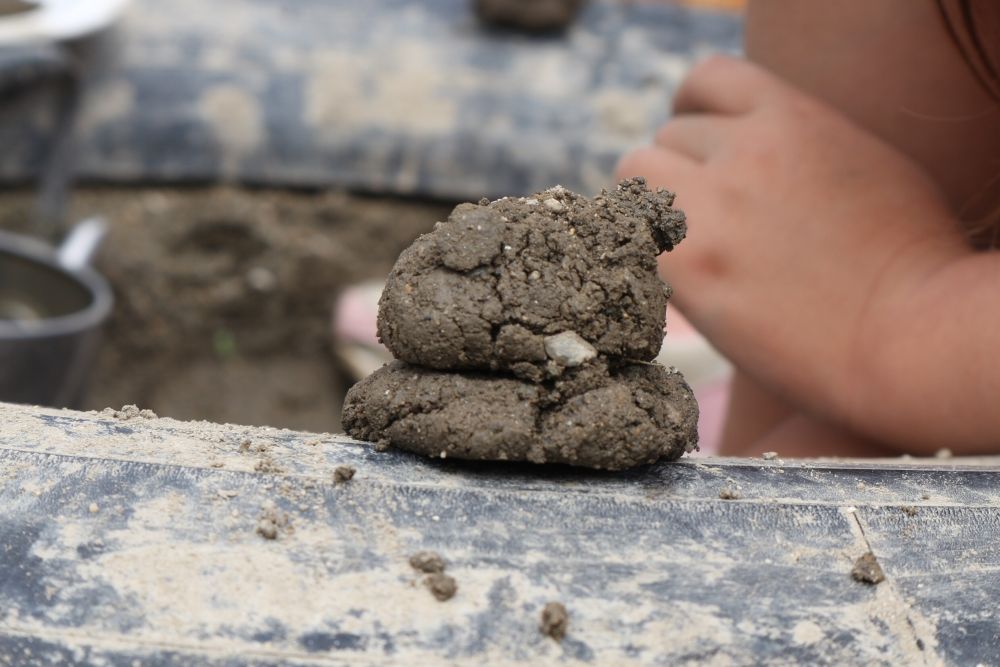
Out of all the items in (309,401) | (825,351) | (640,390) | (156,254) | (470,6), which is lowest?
(309,401)

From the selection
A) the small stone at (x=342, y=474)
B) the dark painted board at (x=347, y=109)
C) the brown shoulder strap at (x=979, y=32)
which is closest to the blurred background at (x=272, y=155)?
the dark painted board at (x=347, y=109)

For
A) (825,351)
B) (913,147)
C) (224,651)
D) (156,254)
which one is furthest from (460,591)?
(156,254)

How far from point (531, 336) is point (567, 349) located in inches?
1.1

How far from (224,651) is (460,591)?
0.13 metres

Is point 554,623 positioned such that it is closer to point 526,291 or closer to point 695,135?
point 526,291

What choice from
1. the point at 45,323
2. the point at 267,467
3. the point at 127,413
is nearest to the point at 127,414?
the point at 127,413

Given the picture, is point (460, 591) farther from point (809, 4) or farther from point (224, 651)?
point (809, 4)

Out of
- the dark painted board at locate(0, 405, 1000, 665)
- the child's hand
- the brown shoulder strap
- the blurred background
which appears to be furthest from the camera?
the blurred background

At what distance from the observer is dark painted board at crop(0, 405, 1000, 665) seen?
0.61 metres

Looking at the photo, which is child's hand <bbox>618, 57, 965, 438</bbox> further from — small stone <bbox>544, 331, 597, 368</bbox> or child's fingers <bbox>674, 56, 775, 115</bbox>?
small stone <bbox>544, 331, 597, 368</bbox>

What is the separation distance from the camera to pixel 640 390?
0.78m

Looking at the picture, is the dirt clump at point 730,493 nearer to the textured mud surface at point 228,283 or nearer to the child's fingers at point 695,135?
the child's fingers at point 695,135

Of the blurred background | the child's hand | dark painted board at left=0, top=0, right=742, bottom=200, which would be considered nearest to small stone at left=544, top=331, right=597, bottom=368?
the child's hand

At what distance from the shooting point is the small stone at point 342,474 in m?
0.70
